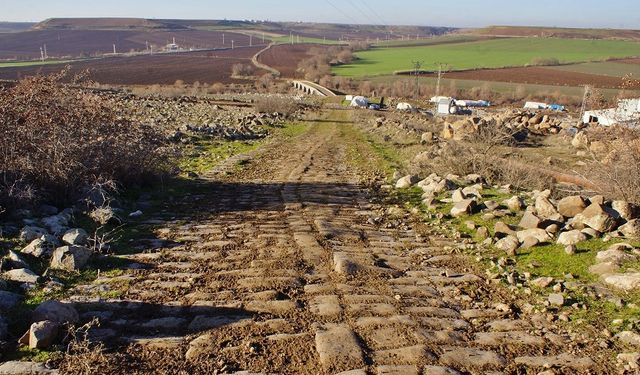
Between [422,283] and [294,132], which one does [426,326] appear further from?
[294,132]

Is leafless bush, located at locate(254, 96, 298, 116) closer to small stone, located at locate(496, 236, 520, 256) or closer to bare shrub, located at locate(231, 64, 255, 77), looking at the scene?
small stone, located at locate(496, 236, 520, 256)

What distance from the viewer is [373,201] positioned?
9742 mm

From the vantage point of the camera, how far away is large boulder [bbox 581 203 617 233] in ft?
21.9

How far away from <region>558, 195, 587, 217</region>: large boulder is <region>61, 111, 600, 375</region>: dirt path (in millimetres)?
1826

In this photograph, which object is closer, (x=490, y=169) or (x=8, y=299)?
(x=8, y=299)

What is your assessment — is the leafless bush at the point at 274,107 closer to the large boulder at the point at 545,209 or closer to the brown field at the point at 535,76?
the large boulder at the point at 545,209

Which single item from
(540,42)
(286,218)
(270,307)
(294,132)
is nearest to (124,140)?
(286,218)

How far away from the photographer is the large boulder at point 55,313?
4.31 m

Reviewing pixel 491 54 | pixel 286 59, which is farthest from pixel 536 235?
pixel 491 54

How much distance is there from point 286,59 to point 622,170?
361 feet

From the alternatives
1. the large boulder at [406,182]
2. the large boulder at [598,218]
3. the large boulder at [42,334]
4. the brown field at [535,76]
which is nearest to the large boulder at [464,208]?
the large boulder at [598,218]

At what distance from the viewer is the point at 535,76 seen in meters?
77.3

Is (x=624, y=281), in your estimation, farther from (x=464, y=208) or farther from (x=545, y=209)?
(x=464, y=208)

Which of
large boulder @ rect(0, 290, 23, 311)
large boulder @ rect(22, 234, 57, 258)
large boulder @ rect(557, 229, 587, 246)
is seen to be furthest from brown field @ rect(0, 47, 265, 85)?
large boulder @ rect(557, 229, 587, 246)
